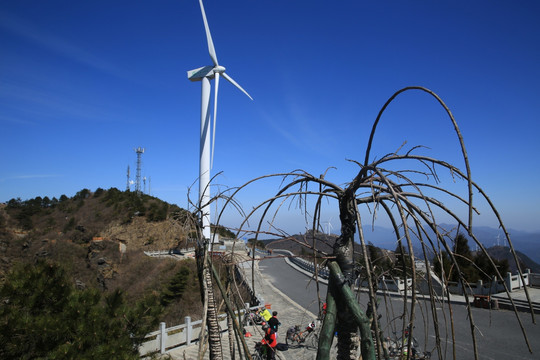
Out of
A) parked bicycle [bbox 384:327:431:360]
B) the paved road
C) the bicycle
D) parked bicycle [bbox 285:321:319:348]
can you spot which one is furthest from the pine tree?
parked bicycle [bbox 285:321:319:348]

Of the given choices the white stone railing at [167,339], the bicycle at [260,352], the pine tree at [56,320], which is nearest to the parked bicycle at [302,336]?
the bicycle at [260,352]

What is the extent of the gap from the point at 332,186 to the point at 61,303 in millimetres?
6150

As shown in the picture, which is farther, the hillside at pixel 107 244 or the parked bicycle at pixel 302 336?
the hillside at pixel 107 244

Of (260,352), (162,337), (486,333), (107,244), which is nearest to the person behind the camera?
(260,352)

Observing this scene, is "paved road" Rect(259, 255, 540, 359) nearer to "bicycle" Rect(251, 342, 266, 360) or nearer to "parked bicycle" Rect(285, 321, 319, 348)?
"parked bicycle" Rect(285, 321, 319, 348)

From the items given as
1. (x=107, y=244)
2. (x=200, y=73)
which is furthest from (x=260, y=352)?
(x=200, y=73)

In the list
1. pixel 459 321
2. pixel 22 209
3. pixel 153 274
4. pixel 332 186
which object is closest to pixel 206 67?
pixel 153 274

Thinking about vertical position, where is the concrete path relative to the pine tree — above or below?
below

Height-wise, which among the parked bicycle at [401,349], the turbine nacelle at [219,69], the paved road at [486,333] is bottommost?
the paved road at [486,333]

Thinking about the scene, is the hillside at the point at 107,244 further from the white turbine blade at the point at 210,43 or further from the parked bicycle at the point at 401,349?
the white turbine blade at the point at 210,43

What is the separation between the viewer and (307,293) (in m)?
22.9

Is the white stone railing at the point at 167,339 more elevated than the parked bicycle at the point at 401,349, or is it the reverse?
the parked bicycle at the point at 401,349

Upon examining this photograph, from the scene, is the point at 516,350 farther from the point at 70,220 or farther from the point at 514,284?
the point at 70,220

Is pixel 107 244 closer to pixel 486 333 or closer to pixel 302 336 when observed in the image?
pixel 302 336
